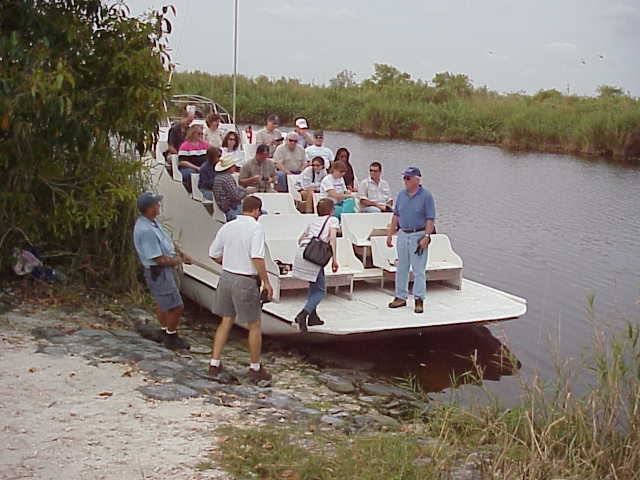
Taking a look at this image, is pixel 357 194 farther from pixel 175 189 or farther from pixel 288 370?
pixel 288 370

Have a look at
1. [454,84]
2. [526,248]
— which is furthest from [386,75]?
[526,248]

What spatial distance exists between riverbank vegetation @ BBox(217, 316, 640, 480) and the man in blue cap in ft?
8.16

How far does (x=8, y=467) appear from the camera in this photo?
Result: 526 cm

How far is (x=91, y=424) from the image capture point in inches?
240

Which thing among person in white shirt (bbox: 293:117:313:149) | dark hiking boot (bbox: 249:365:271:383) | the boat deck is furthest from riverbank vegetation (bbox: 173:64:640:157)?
dark hiking boot (bbox: 249:365:271:383)

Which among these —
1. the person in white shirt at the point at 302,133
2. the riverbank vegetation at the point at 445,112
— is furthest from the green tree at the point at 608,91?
the person in white shirt at the point at 302,133

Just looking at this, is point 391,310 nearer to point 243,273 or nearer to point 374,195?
point 374,195

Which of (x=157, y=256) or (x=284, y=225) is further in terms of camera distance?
(x=284, y=225)

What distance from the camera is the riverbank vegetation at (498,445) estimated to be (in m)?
5.31

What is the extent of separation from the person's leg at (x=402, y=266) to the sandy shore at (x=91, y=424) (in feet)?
12.1

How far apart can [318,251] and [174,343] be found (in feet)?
5.64

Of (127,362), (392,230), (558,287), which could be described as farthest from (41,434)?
(558,287)

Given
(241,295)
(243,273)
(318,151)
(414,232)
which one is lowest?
(241,295)

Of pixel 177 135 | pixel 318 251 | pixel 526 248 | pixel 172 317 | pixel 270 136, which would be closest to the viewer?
pixel 172 317
